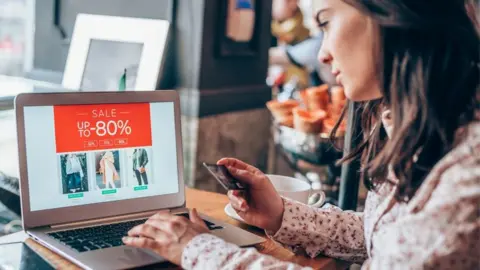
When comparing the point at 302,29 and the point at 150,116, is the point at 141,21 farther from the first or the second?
the point at 302,29

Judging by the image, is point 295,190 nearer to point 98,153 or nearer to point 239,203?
point 239,203

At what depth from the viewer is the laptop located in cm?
103

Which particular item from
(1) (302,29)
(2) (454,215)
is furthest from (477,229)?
(1) (302,29)

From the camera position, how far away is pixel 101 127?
1128 mm

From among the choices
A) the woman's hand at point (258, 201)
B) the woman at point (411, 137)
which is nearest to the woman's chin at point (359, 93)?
the woman at point (411, 137)

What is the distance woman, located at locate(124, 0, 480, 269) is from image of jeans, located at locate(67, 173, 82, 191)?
0.62 feet

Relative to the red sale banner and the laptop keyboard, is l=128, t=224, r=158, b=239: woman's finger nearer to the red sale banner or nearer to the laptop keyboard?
the laptop keyboard

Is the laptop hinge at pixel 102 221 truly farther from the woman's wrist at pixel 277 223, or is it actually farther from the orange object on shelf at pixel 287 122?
the orange object on shelf at pixel 287 122

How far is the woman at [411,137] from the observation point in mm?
763

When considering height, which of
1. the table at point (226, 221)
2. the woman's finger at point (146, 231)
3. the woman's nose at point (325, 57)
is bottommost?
the table at point (226, 221)

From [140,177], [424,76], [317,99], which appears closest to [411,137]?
[424,76]

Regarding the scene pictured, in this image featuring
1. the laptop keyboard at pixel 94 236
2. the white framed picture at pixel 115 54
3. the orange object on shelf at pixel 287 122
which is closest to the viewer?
the laptop keyboard at pixel 94 236

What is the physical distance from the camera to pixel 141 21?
1.81 m

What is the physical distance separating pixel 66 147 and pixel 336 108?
3.99 feet
